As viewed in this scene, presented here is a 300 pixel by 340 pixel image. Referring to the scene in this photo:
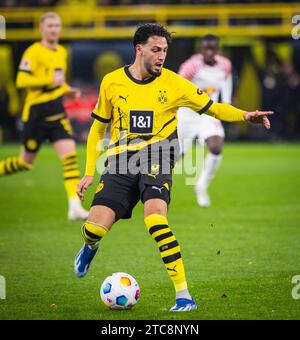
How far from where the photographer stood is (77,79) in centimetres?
2659

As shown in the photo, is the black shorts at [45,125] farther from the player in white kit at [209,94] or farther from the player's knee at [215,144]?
the player's knee at [215,144]

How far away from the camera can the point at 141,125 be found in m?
7.42

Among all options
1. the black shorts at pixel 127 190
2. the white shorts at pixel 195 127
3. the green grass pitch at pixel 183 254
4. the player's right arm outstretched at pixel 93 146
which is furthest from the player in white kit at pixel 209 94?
the black shorts at pixel 127 190

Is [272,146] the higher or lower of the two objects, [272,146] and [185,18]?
the lower

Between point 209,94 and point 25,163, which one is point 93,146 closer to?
point 25,163

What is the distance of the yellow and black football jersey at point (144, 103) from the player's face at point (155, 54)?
166 mm

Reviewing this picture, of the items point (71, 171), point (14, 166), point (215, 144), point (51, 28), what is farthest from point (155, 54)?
point (215, 144)

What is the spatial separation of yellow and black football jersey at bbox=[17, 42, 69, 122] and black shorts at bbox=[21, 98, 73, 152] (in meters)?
0.08

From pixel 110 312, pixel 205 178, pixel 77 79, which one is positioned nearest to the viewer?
pixel 110 312

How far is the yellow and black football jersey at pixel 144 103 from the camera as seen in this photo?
24.3 feet

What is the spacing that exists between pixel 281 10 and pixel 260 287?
1931cm

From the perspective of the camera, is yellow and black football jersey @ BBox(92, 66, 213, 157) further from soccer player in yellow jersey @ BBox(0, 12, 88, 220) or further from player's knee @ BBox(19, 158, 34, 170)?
player's knee @ BBox(19, 158, 34, 170)
